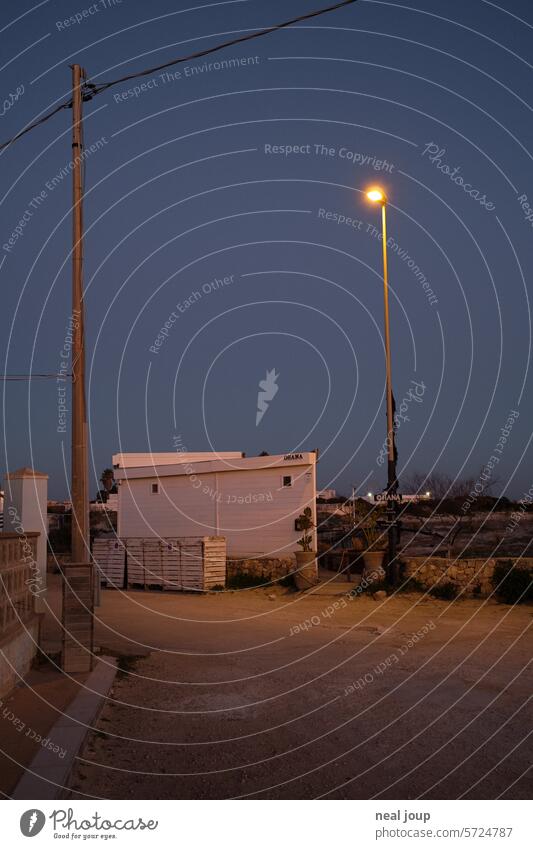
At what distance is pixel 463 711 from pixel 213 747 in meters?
2.43

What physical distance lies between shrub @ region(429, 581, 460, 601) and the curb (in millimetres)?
9935

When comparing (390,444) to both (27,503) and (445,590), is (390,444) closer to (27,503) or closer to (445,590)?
(445,590)

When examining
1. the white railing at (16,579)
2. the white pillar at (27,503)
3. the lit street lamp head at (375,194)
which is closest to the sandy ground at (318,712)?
the white railing at (16,579)

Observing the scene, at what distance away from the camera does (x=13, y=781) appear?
18.3 feet

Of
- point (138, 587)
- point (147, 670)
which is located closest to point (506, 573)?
point (147, 670)

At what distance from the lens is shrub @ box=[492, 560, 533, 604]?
1711 cm

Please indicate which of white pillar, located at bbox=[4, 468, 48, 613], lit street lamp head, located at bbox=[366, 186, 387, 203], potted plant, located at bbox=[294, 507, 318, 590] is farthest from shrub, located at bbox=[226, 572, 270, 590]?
white pillar, located at bbox=[4, 468, 48, 613]

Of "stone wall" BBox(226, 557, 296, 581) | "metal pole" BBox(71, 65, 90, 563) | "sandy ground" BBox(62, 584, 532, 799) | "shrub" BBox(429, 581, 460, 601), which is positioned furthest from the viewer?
"stone wall" BBox(226, 557, 296, 581)

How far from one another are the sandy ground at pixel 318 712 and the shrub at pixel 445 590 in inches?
108

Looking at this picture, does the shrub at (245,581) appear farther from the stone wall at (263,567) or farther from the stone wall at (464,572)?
the stone wall at (464,572)

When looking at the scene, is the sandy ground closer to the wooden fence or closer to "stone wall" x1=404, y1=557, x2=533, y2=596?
"stone wall" x1=404, y1=557, x2=533, y2=596

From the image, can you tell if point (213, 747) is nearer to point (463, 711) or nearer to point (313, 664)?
point (463, 711)

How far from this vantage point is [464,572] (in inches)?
718

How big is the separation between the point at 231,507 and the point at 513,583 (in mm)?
10919
